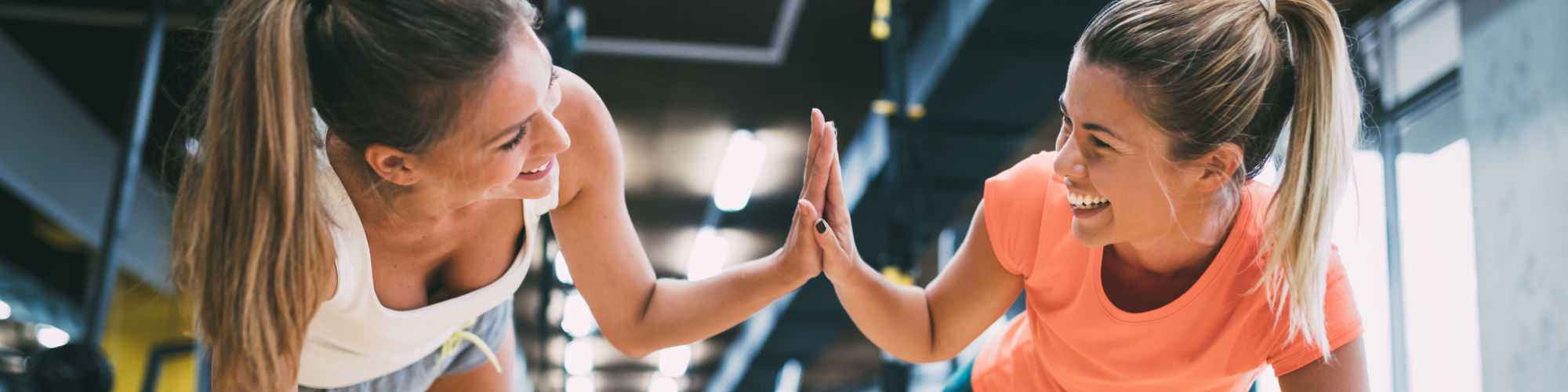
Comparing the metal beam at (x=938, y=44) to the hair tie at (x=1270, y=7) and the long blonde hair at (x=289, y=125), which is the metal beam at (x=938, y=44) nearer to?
the hair tie at (x=1270, y=7)

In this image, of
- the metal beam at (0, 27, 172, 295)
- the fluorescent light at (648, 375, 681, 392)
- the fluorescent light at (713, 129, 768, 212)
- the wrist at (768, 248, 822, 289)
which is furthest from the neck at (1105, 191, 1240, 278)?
the fluorescent light at (648, 375, 681, 392)

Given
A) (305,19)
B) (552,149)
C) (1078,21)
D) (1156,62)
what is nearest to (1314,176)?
(1156,62)

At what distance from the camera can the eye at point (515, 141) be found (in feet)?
3.93

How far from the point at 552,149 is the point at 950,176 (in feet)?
14.2

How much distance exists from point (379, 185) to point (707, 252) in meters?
7.86

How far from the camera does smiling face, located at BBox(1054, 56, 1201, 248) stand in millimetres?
1268

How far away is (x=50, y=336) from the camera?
5949 mm

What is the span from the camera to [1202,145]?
1.29m

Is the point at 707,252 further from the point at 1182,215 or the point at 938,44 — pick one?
the point at 1182,215

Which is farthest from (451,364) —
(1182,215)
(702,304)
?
(1182,215)

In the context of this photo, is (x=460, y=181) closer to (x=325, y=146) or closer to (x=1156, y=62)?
(x=325, y=146)

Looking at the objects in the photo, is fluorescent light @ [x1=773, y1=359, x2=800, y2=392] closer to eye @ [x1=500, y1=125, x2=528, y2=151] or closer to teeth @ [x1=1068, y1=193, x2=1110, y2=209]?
teeth @ [x1=1068, y1=193, x2=1110, y2=209]

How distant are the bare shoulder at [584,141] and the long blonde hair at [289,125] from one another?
0.22 m

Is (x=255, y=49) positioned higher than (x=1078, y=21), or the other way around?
(x=1078, y=21)
